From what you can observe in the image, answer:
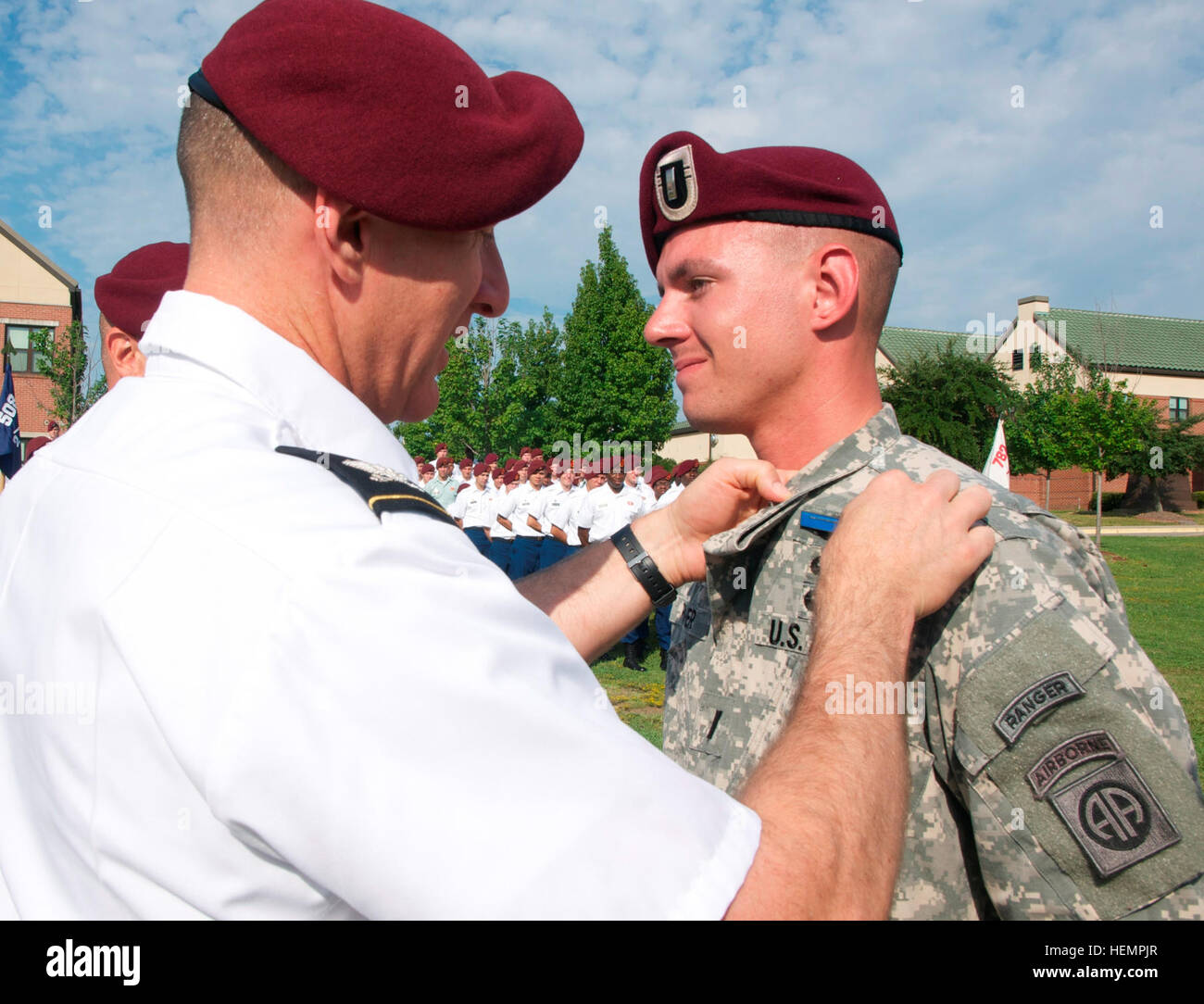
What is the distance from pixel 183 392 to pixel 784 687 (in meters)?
1.46

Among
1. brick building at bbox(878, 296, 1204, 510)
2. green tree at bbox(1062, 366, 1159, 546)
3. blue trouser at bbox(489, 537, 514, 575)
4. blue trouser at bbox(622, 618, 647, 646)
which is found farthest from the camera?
brick building at bbox(878, 296, 1204, 510)

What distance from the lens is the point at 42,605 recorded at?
1.16m

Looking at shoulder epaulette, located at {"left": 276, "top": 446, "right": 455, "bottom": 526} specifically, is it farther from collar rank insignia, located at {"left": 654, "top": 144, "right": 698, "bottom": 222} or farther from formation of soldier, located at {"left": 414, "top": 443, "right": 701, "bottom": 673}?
formation of soldier, located at {"left": 414, "top": 443, "right": 701, "bottom": 673}

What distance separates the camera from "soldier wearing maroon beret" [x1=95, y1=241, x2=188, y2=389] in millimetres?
4301

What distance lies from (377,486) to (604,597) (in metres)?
1.52

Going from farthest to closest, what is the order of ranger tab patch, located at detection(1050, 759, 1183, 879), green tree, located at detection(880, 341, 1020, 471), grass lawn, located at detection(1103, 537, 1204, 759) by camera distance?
green tree, located at detection(880, 341, 1020, 471) < grass lawn, located at detection(1103, 537, 1204, 759) < ranger tab patch, located at detection(1050, 759, 1183, 879)

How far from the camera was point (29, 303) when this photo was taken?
118 ft

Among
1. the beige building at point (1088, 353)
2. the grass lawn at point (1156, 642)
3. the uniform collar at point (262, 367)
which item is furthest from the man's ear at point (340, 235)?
the beige building at point (1088, 353)

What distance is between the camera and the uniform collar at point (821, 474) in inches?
87.0

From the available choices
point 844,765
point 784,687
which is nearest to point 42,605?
point 844,765

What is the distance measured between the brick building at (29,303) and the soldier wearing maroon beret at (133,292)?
3650 cm

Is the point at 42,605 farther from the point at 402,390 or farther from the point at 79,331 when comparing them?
the point at 79,331

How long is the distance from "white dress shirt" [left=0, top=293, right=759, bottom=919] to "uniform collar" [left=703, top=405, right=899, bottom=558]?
1125mm

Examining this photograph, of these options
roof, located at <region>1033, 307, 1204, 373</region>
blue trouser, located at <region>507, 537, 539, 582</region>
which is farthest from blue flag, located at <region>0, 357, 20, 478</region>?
roof, located at <region>1033, 307, 1204, 373</region>
